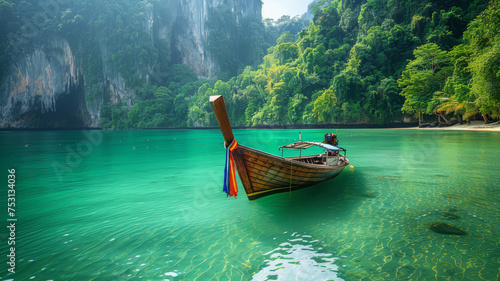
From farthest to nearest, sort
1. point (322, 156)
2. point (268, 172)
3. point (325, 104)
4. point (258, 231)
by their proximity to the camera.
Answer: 1. point (325, 104)
2. point (322, 156)
3. point (268, 172)
4. point (258, 231)

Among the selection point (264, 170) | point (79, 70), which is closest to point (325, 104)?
point (264, 170)

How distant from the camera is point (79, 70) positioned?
8738cm

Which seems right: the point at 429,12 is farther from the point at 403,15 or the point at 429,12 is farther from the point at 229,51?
the point at 229,51

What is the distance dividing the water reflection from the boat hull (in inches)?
81.7

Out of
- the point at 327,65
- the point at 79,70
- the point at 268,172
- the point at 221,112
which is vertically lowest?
the point at 268,172

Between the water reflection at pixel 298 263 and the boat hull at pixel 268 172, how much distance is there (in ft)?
6.81

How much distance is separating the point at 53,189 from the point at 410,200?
1224cm

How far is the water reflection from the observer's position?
4.04m

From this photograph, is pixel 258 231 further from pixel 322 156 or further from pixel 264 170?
pixel 322 156

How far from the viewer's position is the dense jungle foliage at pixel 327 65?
34.8 m

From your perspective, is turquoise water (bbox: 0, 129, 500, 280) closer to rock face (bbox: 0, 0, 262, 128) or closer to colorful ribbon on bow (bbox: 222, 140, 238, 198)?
colorful ribbon on bow (bbox: 222, 140, 238, 198)

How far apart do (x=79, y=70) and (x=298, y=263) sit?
103558 mm

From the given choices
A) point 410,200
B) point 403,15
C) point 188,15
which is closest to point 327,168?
point 410,200

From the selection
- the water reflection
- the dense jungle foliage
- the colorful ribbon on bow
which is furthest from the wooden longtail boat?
the dense jungle foliage
